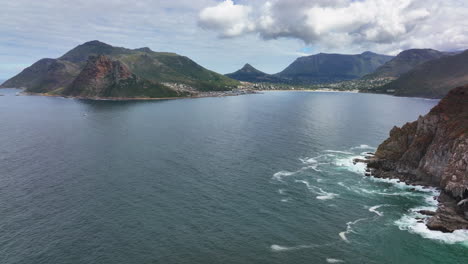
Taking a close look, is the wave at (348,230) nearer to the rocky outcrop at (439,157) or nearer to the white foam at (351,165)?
the rocky outcrop at (439,157)

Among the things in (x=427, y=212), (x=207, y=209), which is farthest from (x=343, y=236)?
(x=207, y=209)

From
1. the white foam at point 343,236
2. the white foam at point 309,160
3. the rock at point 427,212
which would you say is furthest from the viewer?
the white foam at point 309,160

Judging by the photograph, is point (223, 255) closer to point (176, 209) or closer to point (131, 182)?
point (176, 209)

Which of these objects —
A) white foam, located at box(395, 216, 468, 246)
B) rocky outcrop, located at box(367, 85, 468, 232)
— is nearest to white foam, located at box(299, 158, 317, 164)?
rocky outcrop, located at box(367, 85, 468, 232)

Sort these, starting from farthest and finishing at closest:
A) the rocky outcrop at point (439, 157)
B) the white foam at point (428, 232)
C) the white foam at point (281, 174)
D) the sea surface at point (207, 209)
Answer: the white foam at point (281, 174) → the rocky outcrop at point (439, 157) → the white foam at point (428, 232) → the sea surface at point (207, 209)

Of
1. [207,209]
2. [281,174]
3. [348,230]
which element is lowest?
[348,230]

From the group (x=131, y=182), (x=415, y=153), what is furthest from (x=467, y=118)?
(x=131, y=182)

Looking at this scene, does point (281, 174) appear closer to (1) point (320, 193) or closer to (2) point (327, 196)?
(1) point (320, 193)

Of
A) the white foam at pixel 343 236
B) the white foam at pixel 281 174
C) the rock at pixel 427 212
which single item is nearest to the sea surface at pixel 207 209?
the white foam at pixel 343 236

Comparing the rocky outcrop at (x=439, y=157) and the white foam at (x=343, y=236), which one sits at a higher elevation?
the rocky outcrop at (x=439, y=157)

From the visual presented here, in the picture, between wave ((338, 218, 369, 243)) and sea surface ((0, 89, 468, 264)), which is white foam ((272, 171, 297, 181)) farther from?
wave ((338, 218, 369, 243))
